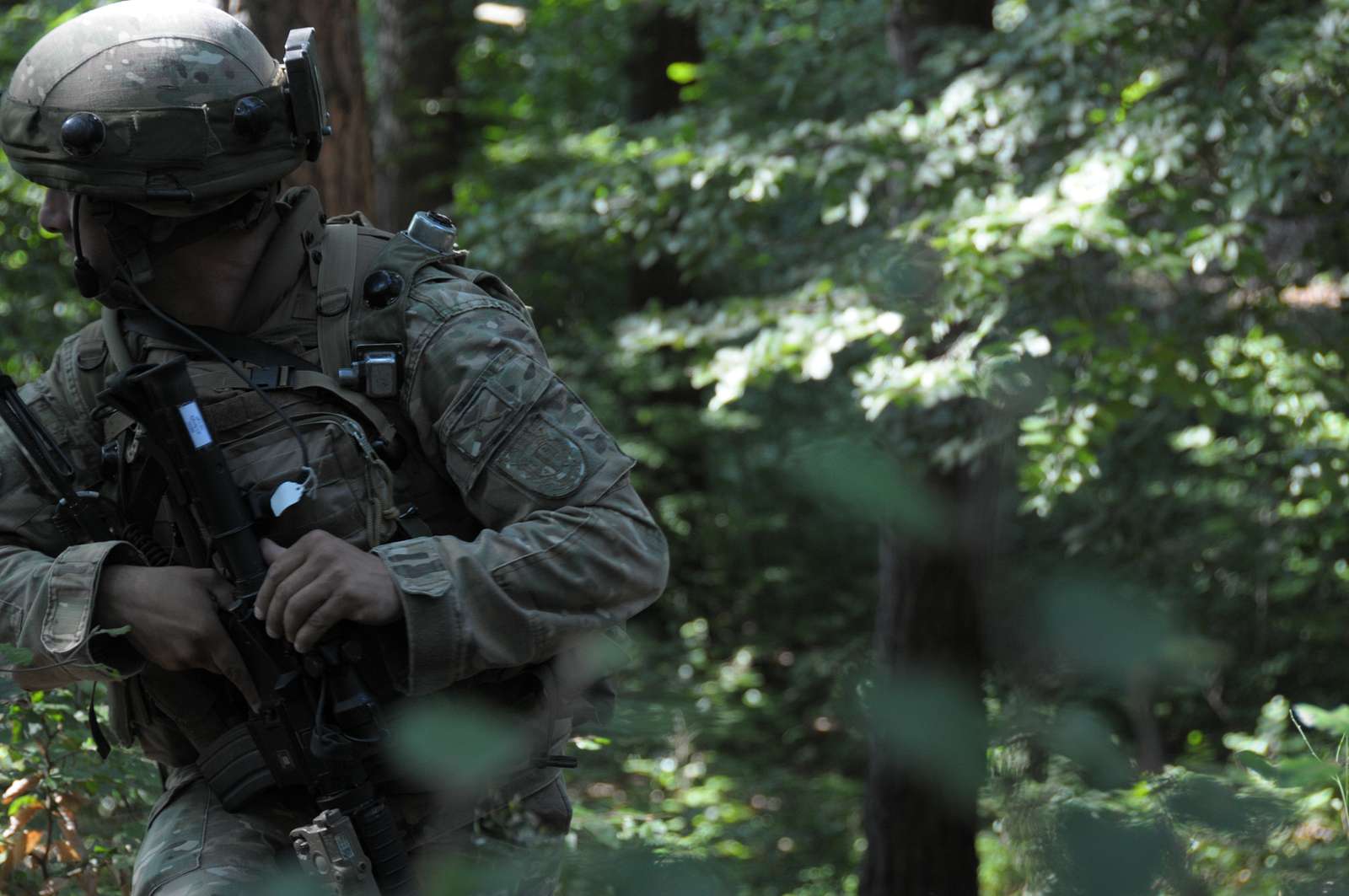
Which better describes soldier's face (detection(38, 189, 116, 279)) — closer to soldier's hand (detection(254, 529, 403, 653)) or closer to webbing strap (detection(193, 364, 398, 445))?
webbing strap (detection(193, 364, 398, 445))

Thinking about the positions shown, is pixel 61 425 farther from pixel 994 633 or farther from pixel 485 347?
pixel 994 633

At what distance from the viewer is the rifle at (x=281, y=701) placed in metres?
1.80

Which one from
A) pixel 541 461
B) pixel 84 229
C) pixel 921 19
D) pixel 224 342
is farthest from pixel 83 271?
pixel 921 19

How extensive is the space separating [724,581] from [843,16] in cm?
337

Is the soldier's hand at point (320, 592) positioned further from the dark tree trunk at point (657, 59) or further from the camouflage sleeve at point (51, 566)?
the dark tree trunk at point (657, 59)

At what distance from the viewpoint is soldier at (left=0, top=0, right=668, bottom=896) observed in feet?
6.12

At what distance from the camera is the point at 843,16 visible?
23.7ft

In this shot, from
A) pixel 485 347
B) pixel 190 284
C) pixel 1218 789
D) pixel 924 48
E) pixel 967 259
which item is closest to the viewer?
pixel 1218 789

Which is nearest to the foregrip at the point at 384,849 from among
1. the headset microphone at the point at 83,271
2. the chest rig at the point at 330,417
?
the chest rig at the point at 330,417

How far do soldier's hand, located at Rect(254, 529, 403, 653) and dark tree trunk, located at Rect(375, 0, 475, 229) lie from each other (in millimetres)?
7179

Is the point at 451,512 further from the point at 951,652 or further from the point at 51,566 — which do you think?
the point at 951,652

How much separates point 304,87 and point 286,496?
0.69 metres

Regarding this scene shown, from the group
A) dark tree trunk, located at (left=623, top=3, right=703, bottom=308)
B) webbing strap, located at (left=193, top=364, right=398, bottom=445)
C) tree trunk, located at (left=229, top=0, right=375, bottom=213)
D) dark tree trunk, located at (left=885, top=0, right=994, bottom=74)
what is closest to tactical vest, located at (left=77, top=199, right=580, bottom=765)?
webbing strap, located at (left=193, top=364, right=398, bottom=445)

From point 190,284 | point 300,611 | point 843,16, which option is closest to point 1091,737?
point 300,611
